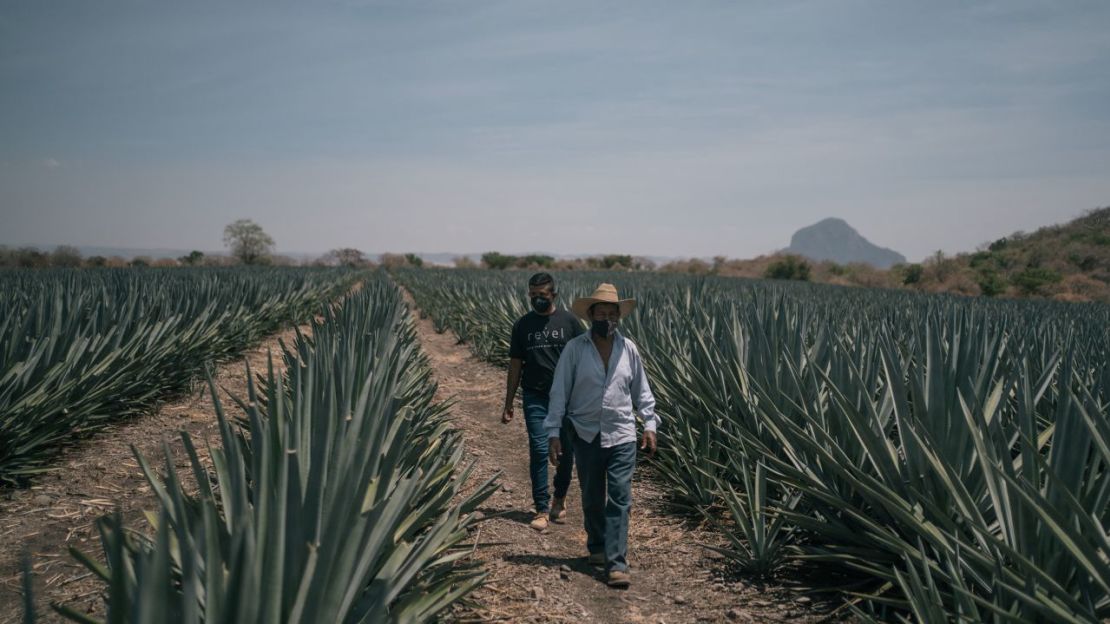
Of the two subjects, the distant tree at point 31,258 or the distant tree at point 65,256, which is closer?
the distant tree at point 31,258

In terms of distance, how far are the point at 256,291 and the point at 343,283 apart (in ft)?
56.3

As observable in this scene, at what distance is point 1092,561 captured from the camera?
1.95 metres

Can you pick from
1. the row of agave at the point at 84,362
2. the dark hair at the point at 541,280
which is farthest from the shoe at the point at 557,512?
the row of agave at the point at 84,362

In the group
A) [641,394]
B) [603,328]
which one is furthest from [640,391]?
[603,328]

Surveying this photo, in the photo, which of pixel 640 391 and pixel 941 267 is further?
pixel 941 267

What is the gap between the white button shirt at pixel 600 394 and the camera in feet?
11.6

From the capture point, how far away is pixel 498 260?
89.9 m

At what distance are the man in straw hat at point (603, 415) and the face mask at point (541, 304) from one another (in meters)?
0.68

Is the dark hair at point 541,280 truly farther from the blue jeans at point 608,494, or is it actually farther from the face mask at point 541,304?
the blue jeans at point 608,494

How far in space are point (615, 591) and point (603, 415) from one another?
0.85 metres

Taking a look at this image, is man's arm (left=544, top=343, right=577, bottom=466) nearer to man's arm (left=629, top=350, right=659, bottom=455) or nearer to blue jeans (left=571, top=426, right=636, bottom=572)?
blue jeans (left=571, top=426, right=636, bottom=572)

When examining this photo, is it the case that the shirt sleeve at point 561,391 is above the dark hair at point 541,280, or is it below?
below

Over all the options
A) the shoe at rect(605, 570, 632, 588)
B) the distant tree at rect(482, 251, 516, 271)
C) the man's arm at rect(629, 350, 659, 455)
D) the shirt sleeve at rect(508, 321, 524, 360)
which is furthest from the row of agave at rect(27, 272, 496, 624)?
the distant tree at rect(482, 251, 516, 271)

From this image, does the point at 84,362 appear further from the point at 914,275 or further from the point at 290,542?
the point at 914,275
